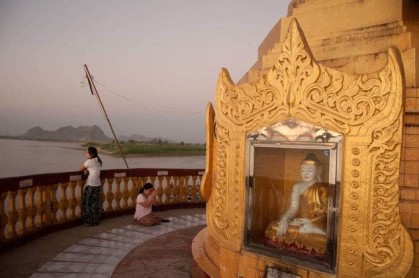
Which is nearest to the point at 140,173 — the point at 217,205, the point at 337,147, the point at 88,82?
the point at 88,82

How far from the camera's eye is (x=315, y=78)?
3184mm

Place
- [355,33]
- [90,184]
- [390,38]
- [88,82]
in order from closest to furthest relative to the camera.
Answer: [390,38] < [355,33] < [90,184] < [88,82]

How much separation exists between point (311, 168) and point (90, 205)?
571 centimetres

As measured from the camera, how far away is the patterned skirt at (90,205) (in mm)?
7242

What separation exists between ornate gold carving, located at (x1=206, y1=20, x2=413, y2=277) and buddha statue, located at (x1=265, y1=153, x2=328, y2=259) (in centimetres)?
31

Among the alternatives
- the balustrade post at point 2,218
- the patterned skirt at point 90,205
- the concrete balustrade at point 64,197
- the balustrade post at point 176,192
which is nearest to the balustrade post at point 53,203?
the concrete balustrade at point 64,197

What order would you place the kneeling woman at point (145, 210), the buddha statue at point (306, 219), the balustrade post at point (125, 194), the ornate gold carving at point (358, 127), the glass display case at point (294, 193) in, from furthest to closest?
the balustrade post at point (125, 194)
the kneeling woman at point (145, 210)
the buddha statue at point (306, 219)
the glass display case at point (294, 193)
the ornate gold carving at point (358, 127)

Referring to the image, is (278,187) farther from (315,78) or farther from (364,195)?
(315,78)

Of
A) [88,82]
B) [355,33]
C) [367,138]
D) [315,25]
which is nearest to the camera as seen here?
[367,138]

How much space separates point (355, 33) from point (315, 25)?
778mm

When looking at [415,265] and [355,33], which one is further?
[355,33]

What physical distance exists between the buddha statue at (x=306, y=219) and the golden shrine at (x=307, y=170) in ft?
0.04

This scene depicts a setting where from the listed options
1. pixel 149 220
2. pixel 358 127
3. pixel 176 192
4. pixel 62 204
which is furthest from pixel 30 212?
pixel 358 127

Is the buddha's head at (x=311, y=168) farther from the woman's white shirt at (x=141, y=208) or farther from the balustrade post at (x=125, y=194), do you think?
the balustrade post at (x=125, y=194)
